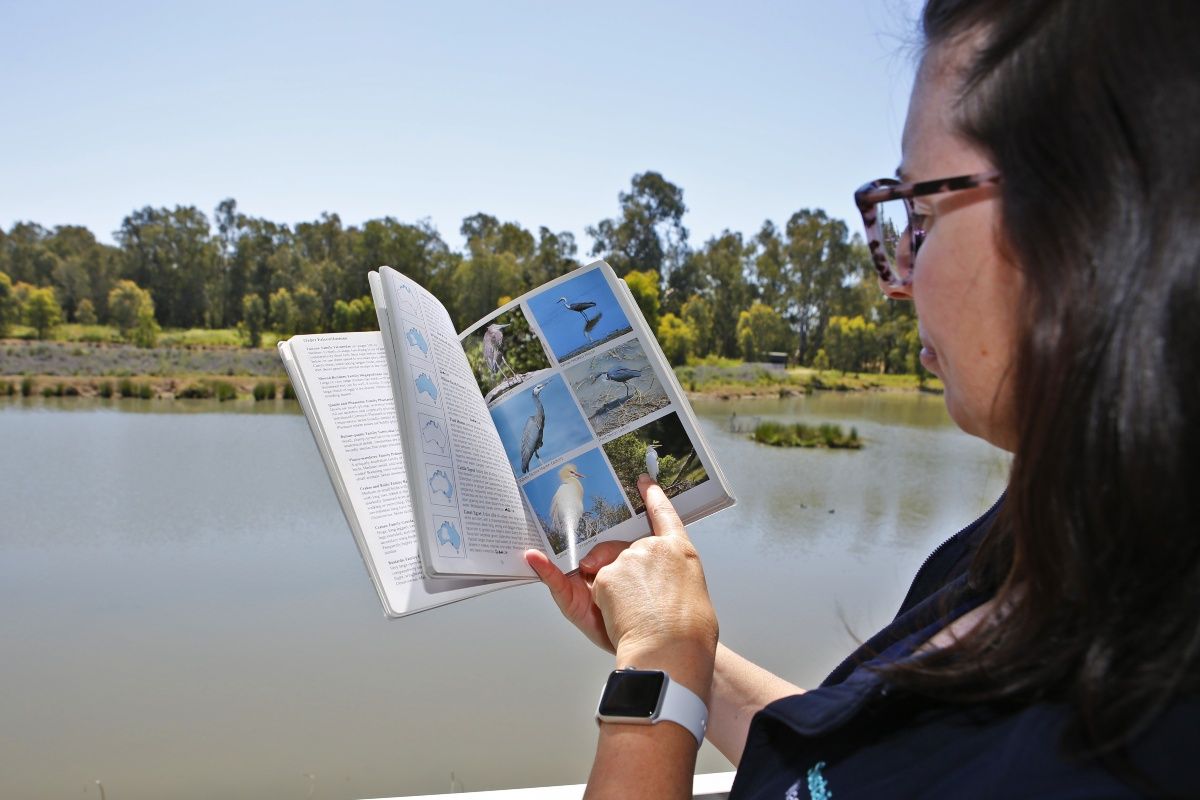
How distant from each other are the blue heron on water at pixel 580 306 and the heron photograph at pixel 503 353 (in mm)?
41

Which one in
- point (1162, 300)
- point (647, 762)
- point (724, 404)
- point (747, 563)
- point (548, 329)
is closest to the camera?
point (1162, 300)

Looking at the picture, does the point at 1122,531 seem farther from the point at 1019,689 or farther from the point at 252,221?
the point at 252,221

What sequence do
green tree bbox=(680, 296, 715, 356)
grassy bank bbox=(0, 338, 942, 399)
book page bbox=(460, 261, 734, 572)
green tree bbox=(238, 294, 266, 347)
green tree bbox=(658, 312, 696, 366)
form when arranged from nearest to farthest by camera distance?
1. book page bbox=(460, 261, 734, 572)
2. grassy bank bbox=(0, 338, 942, 399)
3. green tree bbox=(238, 294, 266, 347)
4. green tree bbox=(658, 312, 696, 366)
5. green tree bbox=(680, 296, 715, 356)

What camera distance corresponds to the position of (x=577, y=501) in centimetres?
79

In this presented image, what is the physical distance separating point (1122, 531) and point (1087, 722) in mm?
80

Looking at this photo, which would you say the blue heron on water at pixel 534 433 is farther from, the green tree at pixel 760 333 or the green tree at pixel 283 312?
the green tree at pixel 760 333

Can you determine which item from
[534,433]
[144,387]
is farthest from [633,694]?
[144,387]

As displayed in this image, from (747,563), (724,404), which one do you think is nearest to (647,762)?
(747,563)

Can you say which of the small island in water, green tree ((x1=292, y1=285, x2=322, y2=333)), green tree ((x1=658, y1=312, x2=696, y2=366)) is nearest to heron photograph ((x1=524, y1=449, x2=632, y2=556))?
the small island in water

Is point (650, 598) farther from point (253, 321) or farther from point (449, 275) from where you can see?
point (253, 321)

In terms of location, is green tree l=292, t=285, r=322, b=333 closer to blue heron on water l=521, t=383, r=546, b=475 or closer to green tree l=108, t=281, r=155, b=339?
green tree l=108, t=281, r=155, b=339

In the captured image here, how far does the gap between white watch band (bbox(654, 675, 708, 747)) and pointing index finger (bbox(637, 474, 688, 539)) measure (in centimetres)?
16

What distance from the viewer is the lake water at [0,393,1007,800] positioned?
87.4 inches

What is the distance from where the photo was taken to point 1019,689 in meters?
0.40
